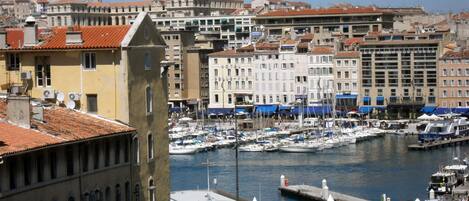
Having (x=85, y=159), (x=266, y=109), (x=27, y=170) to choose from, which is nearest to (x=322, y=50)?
(x=266, y=109)

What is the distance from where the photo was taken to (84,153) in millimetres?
Answer: 20422

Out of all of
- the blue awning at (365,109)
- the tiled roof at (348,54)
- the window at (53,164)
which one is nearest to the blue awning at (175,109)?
the tiled roof at (348,54)

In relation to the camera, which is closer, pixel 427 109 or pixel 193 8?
pixel 427 109

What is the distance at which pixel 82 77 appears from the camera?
2325 centimetres

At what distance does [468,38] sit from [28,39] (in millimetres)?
82556

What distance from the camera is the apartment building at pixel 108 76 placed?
22859 millimetres

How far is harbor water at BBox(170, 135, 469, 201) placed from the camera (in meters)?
52.1

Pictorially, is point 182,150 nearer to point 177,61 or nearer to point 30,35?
point 177,61

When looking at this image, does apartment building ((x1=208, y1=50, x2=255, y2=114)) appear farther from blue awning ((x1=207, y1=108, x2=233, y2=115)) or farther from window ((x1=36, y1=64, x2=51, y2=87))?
window ((x1=36, y1=64, x2=51, y2=87))

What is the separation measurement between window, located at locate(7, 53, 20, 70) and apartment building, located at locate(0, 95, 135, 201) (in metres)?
2.51

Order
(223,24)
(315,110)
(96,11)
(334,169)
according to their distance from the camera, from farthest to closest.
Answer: (96,11)
(223,24)
(315,110)
(334,169)

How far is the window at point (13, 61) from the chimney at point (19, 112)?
496cm

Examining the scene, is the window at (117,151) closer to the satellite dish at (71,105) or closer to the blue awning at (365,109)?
the satellite dish at (71,105)

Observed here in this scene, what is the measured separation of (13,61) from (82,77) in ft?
6.21
